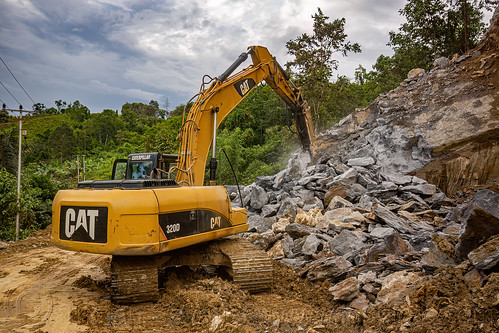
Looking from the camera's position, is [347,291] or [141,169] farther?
[141,169]

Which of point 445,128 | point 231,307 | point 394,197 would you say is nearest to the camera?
point 231,307

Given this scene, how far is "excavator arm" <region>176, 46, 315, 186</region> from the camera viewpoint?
5.85 meters

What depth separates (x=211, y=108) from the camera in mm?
6281

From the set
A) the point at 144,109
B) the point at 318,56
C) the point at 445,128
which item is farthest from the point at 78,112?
the point at 445,128

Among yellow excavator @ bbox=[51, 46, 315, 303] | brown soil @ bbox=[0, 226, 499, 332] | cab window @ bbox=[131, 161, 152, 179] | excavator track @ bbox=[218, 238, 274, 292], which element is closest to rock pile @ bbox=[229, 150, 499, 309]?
brown soil @ bbox=[0, 226, 499, 332]

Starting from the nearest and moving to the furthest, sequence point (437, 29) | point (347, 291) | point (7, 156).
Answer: point (347, 291), point (7, 156), point (437, 29)

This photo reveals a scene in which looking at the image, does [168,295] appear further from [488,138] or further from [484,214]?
[488,138]

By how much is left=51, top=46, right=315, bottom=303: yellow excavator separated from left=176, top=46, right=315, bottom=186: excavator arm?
0.6 inches

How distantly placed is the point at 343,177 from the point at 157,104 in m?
73.7

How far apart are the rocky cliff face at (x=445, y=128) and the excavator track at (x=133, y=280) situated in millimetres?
8610

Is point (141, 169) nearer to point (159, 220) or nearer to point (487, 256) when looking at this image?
point (159, 220)

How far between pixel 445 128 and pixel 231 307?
943 centimetres

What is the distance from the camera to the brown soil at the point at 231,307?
3016 mm

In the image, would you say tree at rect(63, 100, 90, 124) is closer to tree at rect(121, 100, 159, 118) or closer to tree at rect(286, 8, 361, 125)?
tree at rect(121, 100, 159, 118)
